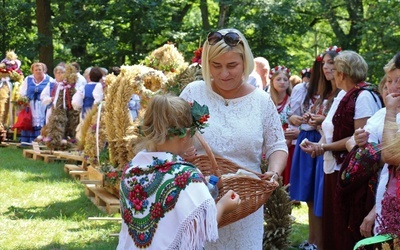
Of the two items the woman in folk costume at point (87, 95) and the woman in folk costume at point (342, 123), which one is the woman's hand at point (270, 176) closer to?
the woman in folk costume at point (342, 123)

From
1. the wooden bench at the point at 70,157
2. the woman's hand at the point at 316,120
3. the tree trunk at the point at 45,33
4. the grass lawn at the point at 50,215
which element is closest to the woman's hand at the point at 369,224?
the woman's hand at the point at 316,120

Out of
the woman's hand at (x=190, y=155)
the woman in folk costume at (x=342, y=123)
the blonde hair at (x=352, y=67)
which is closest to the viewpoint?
the woman's hand at (x=190, y=155)

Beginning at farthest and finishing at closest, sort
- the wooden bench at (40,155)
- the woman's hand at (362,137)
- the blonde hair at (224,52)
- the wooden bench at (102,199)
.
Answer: the wooden bench at (40,155)
the wooden bench at (102,199)
the woman's hand at (362,137)
the blonde hair at (224,52)

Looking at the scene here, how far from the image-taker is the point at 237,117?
437 cm

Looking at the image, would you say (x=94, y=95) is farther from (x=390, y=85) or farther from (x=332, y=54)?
(x=390, y=85)

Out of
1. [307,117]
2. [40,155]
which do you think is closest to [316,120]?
[307,117]

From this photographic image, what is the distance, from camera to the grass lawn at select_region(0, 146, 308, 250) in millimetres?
8109

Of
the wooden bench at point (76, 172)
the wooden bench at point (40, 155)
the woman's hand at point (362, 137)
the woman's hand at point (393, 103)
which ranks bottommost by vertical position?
the wooden bench at point (40, 155)

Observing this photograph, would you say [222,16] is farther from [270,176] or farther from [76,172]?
[270,176]

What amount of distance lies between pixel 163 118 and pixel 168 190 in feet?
1.06

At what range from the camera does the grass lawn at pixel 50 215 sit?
8.11m

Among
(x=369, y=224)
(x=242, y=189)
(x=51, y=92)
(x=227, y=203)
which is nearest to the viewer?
(x=227, y=203)

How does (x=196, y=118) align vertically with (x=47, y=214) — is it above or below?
above

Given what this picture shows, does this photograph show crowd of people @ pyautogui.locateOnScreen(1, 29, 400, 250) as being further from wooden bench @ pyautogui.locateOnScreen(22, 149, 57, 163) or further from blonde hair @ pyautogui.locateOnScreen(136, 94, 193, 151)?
wooden bench @ pyautogui.locateOnScreen(22, 149, 57, 163)
